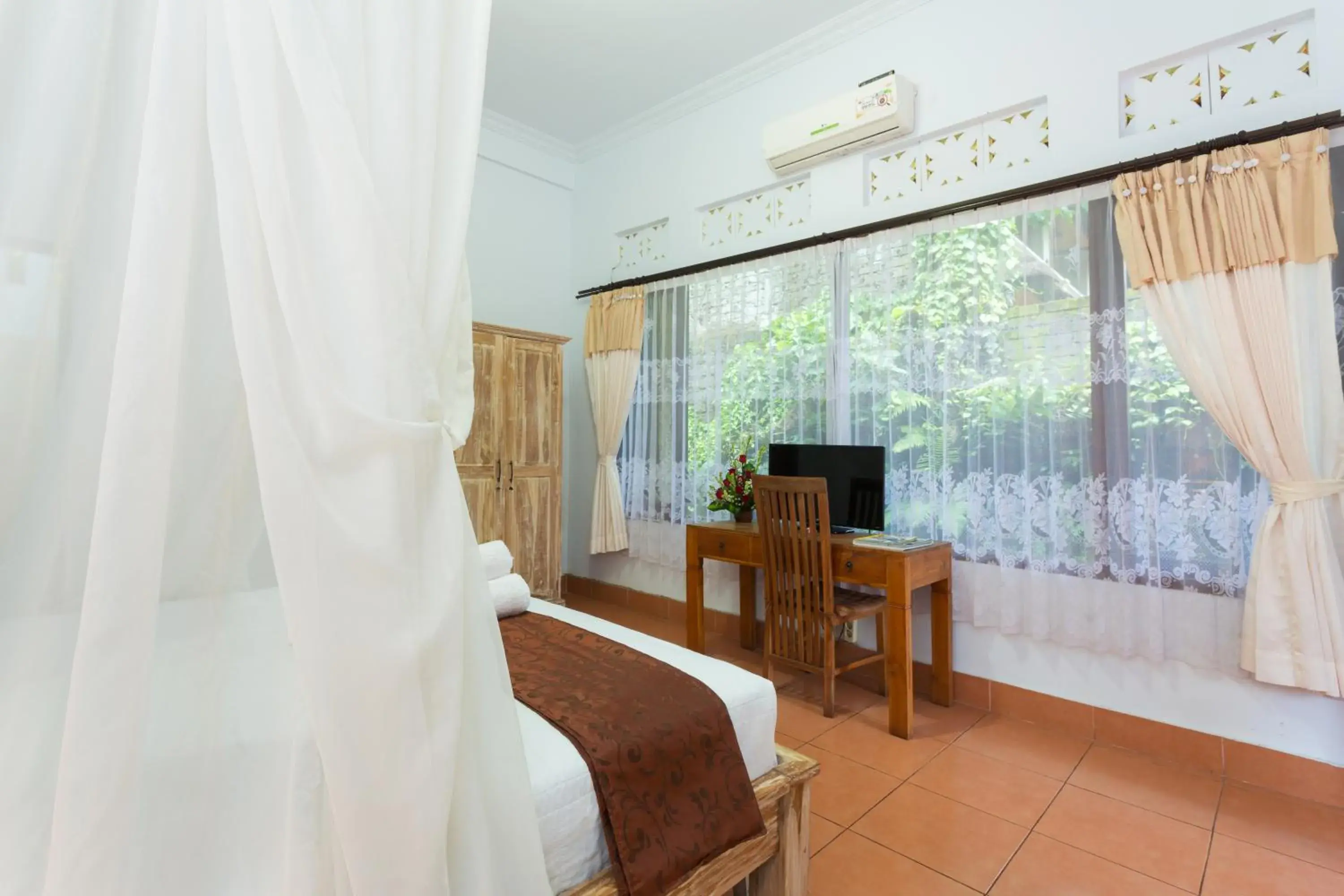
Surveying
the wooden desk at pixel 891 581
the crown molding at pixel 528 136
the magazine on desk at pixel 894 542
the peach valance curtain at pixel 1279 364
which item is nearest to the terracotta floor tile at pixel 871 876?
the wooden desk at pixel 891 581

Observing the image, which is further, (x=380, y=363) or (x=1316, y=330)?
(x=1316, y=330)

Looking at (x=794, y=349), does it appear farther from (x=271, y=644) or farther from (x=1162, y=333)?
(x=271, y=644)

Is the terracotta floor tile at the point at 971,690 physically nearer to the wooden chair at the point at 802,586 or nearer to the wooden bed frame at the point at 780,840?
the wooden chair at the point at 802,586

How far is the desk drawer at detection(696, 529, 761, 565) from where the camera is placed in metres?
3.04

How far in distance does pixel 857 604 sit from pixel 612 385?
223cm

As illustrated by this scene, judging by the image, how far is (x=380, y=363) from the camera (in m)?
0.81

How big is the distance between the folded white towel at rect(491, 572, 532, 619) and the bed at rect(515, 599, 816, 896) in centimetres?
27

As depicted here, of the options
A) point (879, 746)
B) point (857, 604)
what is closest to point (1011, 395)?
point (857, 604)

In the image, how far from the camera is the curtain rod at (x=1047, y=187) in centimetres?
204

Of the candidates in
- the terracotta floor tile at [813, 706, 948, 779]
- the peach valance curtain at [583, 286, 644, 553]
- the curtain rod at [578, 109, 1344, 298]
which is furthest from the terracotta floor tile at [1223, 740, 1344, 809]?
the peach valance curtain at [583, 286, 644, 553]

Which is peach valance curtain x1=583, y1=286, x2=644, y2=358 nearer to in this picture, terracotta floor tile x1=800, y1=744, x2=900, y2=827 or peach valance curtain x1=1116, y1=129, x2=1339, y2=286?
peach valance curtain x1=1116, y1=129, x2=1339, y2=286

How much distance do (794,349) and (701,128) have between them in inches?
64.7

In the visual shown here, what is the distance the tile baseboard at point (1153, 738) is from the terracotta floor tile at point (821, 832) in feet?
3.82

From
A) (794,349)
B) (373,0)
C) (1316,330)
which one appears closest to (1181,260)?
(1316,330)
